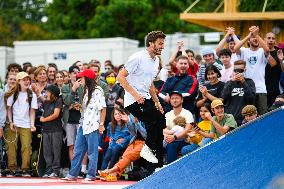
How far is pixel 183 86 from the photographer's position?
15531mm

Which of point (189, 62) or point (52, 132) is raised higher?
point (189, 62)

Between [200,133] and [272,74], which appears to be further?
[272,74]

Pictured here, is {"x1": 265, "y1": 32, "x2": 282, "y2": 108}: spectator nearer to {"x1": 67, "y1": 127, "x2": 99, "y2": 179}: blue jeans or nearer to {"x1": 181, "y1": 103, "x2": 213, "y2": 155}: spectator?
{"x1": 181, "y1": 103, "x2": 213, "y2": 155}: spectator

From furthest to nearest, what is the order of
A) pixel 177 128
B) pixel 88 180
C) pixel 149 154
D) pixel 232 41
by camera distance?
pixel 232 41, pixel 177 128, pixel 88 180, pixel 149 154

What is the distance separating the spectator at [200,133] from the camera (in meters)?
14.2

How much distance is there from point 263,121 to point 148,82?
4.29 meters

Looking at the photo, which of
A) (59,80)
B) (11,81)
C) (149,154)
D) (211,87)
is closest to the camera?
(149,154)

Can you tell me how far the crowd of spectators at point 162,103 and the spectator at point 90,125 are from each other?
2.9 inches

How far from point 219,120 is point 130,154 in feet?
5.69

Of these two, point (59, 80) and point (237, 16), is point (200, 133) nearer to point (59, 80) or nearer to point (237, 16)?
point (59, 80)

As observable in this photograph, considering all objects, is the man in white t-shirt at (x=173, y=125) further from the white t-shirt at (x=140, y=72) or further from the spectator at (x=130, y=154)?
the white t-shirt at (x=140, y=72)

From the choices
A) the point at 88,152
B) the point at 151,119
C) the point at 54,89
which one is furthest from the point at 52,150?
the point at 151,119

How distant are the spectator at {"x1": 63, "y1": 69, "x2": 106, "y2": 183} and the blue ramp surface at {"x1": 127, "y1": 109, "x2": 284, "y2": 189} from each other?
204 inches

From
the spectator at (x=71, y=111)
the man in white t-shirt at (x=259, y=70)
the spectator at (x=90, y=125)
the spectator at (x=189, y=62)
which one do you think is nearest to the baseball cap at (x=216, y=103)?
the man in white t-shirt at (x=259, y=70)
